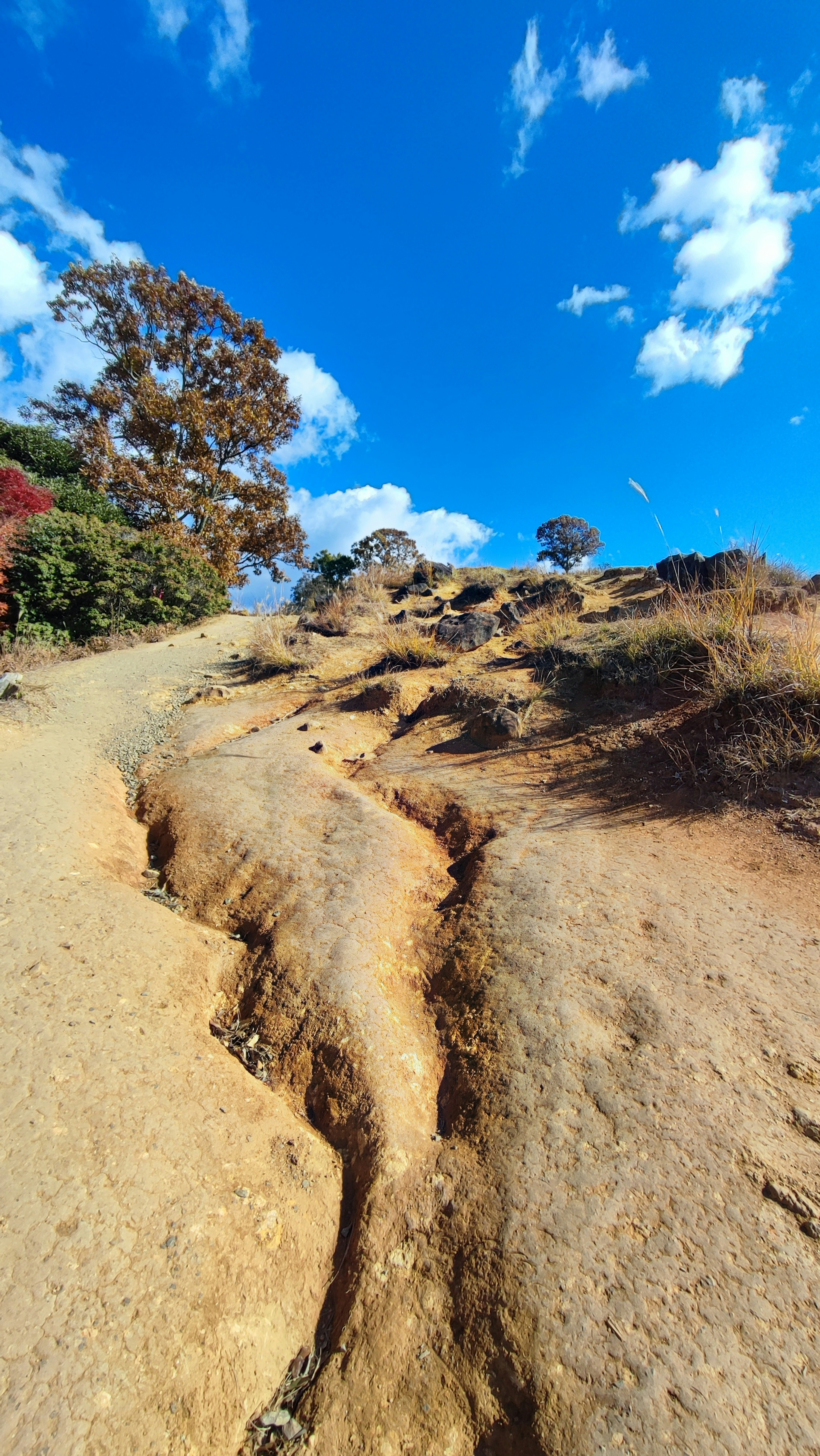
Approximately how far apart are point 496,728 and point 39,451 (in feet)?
52.6

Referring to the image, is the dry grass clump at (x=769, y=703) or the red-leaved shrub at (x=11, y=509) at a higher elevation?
the red-leaved shrub at (x=11, y=509)

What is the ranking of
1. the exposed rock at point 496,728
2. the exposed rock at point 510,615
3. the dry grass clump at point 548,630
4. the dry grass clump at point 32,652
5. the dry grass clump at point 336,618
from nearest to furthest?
the exposed rock at point 496,728
the dry grass clump at point 548,630
the dry grass clump at point 32,652
the exposed rock at point 510,615
the dry grass clump at point 336,618

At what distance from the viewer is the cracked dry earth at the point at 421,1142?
119 centimetres

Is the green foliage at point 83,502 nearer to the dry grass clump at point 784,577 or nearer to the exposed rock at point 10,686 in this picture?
the exposed rock at point 10,686

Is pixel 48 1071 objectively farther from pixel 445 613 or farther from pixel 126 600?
pixel 126 600

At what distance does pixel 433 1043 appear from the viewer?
2193mm

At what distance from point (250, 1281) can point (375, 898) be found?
1.60 m

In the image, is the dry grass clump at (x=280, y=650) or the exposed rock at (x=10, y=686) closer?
the exposed rock at (x=10, y=686)

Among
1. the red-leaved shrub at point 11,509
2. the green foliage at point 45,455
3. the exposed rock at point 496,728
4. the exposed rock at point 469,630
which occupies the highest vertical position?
the green foliage at point 45,455

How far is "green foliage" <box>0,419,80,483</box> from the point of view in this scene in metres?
14.2

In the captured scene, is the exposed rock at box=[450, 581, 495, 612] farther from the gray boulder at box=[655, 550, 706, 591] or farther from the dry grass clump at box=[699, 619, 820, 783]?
the dry grass clump at box=[699, 619, 820, 783]

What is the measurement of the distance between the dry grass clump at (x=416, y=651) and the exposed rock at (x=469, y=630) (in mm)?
158

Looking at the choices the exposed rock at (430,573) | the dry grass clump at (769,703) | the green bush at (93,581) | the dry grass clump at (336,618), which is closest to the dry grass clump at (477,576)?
the exposed rock at (430,573)

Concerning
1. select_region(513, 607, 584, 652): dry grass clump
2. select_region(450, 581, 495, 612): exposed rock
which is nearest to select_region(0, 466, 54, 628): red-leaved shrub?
select_region(450, 581, 495, 612): exposed rock
